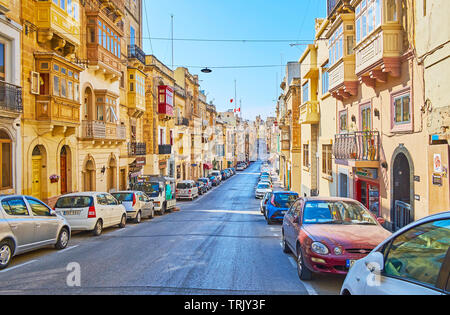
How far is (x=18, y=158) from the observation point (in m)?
15.4

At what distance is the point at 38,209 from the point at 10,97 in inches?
258

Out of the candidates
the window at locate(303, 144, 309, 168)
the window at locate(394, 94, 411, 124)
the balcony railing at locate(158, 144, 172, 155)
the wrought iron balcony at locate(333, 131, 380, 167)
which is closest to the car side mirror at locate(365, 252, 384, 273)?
the window at locate(394, 94, 411, 124)

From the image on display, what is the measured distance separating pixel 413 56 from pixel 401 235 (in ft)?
31.6

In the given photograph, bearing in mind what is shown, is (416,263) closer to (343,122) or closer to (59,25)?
(343,122)

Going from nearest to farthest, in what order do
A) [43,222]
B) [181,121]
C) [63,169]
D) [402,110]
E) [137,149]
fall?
[43,222]
[402,110]
[63,169]
[137,149]
[181,121]

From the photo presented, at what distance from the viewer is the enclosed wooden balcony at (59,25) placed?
16859 millimetres

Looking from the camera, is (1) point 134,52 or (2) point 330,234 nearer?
(2) point 330,234

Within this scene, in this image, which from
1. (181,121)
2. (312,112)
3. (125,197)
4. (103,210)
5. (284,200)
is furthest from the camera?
(181,121)

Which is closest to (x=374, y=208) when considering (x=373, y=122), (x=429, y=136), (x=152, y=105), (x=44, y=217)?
(x=373, y=122)

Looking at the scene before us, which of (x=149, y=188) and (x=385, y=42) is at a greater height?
(x=385, y=42)

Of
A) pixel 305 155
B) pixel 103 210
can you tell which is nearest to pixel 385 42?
pixel 103 210

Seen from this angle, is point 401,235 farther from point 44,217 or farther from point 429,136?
point 44,217

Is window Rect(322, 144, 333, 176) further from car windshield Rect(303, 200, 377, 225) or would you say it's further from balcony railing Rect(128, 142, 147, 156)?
balcony railing Rect(128, 142, 147, 156)

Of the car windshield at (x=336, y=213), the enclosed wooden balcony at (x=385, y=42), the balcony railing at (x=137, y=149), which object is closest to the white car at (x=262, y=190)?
the balcony railing at (x=137, y=149)
